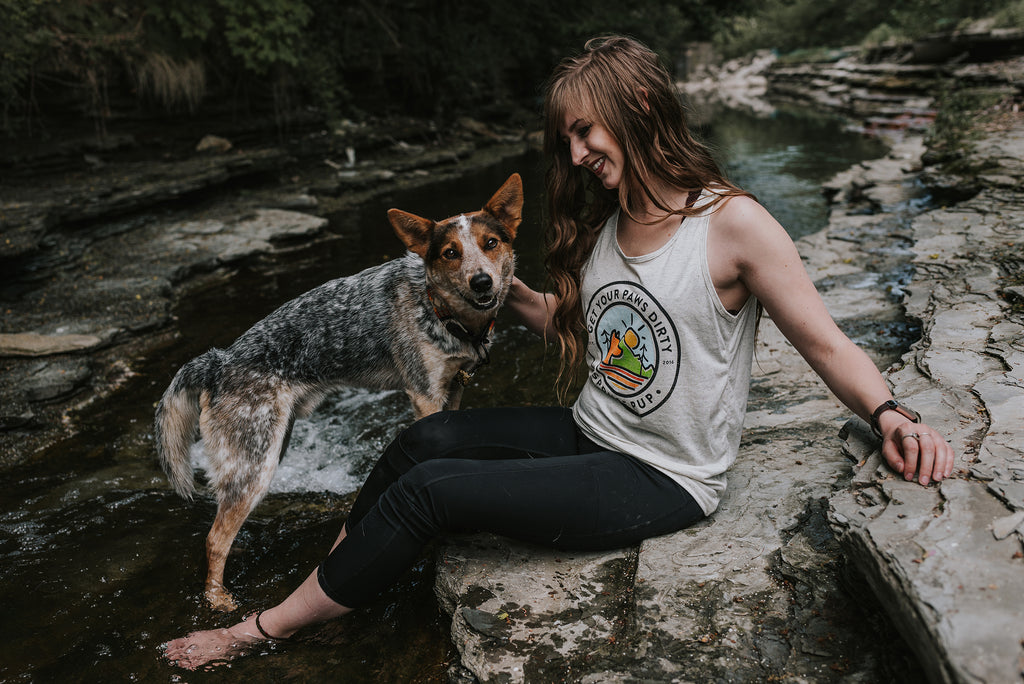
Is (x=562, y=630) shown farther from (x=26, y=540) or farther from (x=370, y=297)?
(x=26, y=540)

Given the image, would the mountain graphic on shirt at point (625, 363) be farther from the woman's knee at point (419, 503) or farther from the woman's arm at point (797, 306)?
the woman's knee at point (419, 503)

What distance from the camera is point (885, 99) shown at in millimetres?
17938

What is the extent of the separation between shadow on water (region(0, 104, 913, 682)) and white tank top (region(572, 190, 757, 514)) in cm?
91

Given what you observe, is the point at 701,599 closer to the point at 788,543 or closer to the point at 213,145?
the point at 788,543

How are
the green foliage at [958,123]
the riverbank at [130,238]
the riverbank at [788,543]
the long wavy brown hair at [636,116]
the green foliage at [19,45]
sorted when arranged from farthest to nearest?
the green foliage at [19,45]
the green foliage at [958,123]
the riverbank at [130,238]
the long wavy brown hair at [636,116]
the riverbank at [788,543]

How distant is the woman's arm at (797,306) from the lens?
6.35 feet

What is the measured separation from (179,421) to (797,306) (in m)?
2.89

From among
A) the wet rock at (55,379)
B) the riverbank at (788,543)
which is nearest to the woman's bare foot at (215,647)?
the riverbank at (788,543)

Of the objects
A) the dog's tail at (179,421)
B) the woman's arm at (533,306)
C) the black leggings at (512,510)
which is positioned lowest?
the dog's tail at (179,421)

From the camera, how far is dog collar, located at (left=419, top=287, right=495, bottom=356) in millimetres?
3374

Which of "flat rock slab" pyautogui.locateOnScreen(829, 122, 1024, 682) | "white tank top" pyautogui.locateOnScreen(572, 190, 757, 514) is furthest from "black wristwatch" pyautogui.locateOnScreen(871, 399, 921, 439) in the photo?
"white tank top" pyautogui.locateOnScreen(572, 190, 757, 514)

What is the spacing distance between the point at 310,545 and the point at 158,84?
379 inches

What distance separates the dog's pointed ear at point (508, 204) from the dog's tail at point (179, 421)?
1.57 metres

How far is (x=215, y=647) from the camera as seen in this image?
242 cm
